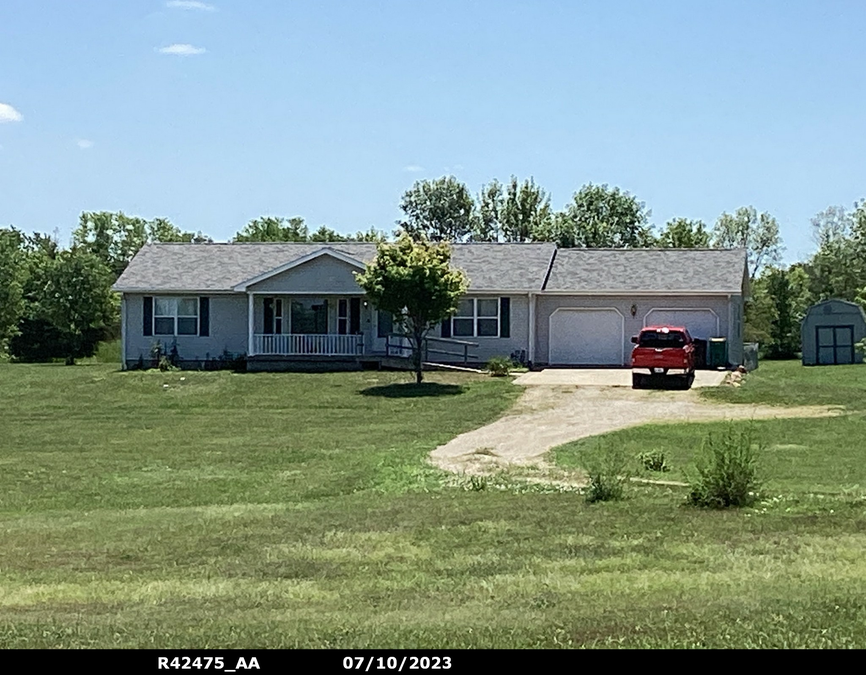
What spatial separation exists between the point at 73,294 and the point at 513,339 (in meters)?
22.4

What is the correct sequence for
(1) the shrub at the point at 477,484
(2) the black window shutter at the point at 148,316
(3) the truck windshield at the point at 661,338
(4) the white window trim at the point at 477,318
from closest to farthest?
(1) the shrub at the point at 477,484 → (3) the truck windshield at the point at 661,338 → (4) the white window trim at the point at 477,318 → (2) the black window shutter at the point at 148,316

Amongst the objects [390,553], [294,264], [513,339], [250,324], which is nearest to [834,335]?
[513,339]

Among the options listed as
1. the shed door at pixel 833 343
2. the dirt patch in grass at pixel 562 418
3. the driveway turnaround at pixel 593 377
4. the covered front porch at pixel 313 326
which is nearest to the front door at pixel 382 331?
the covered front porch at pixel 313 326

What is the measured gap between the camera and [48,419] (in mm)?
29328

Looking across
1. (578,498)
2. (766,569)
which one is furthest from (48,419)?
(766,569)

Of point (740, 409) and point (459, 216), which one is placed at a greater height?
point (459, 216)

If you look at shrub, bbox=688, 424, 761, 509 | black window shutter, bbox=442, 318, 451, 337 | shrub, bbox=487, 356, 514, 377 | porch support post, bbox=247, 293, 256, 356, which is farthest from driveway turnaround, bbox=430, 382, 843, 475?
porch support post, bbox=247, 293, 256, 356

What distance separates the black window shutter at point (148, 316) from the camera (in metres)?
41.9

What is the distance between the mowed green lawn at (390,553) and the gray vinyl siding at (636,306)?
48.8 feet

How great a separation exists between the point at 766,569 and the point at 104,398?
2697cm

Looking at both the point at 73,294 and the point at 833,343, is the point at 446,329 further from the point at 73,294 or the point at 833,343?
the point at 73,294

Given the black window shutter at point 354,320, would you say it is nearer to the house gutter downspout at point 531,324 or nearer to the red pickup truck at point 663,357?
the house gutter downspout at point 531,324

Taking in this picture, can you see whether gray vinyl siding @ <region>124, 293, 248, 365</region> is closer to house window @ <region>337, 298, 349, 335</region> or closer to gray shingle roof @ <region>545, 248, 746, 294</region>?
house window @ <region>337, 298, 349, 335</region>
